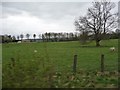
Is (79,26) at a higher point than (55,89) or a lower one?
higher

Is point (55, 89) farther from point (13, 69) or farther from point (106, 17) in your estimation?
point (106, 17)

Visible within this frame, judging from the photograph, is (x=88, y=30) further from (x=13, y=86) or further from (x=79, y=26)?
(x=13, y=86)

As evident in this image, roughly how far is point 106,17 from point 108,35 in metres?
4.83

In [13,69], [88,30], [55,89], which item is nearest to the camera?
[13,69]

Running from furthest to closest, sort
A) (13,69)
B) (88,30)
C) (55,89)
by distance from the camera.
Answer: (88,30) → (55,89) → (13,69)

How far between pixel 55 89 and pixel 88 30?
58.7 meters

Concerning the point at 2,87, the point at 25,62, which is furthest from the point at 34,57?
the point at 2,87

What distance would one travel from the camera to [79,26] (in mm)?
66688

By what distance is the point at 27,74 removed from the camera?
24.0 feet

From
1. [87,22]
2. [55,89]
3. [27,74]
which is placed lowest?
[55,89]

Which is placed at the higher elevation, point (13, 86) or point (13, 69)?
point (13, 69)

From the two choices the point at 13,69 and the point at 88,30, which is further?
the point at 88,30

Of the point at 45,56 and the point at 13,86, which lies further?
the point at 45,56

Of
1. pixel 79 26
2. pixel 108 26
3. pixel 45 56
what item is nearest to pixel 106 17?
pixel 108 26
